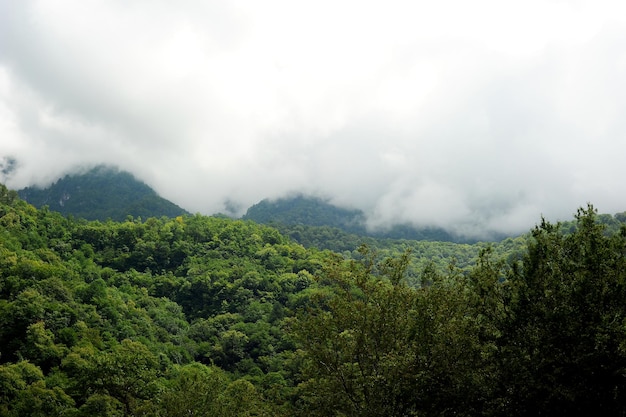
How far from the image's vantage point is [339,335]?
70.0 ft

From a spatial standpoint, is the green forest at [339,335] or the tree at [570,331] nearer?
the tree at [570,331]

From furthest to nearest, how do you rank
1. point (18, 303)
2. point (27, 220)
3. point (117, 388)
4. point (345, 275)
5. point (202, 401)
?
point (27, 220) → point (18, 303) → point (117, 388) → point (202, 401) → point (345, 275)

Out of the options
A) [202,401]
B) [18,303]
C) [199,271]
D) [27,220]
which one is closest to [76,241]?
[27,220]

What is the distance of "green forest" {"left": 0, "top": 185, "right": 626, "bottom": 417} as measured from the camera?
1619 centimetres

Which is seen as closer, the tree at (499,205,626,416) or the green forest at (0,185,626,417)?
the tree at (499,205,626,416)

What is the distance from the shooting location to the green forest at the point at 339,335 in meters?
16.2

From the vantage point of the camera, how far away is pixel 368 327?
20781 millimetres

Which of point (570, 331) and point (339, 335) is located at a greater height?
point (570, 331)

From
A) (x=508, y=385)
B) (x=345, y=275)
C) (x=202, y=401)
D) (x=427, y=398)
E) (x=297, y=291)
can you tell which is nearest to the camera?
(x=508, y=385)

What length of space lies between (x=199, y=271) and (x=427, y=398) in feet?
365

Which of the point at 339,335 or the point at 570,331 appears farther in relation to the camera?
the point at 339,335

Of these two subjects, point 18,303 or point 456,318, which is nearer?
point 456,318

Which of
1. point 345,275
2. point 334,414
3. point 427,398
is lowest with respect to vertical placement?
point 334,414

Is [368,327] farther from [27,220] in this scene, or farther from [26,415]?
[27,220]
